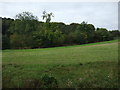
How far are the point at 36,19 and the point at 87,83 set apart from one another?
4837 centimetres

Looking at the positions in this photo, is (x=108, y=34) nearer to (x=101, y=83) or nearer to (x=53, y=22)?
(x=53, y=22)

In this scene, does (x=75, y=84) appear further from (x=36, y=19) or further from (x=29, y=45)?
(x=36, y=19)

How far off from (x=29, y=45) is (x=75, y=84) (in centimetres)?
3437

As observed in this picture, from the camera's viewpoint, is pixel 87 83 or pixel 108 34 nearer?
pixel 87 83

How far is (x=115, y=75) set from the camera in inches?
168

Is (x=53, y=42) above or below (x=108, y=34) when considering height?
below

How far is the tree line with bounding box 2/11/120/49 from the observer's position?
3588 centimetres

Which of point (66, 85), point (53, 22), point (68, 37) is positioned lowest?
point (66, 85)

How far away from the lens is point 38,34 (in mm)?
40594

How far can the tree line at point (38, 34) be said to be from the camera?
35.9 metres

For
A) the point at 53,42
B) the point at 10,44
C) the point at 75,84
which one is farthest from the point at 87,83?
the point at 53,42

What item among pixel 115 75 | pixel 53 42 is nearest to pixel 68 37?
pixel 53 42

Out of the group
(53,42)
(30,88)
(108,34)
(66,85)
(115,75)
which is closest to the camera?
(30,88)

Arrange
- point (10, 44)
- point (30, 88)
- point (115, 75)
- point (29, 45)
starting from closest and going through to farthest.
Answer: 1. point (30, 88)
2. point (115, 75)
3. point (10, 44)
4. point (29, 45)
